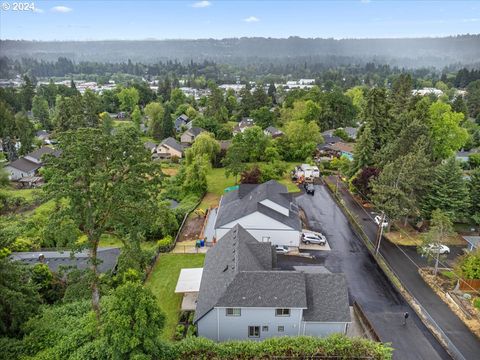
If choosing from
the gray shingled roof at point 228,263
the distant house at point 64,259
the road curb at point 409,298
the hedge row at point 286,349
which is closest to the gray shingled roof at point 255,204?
the gray shingled roof at point 228,263

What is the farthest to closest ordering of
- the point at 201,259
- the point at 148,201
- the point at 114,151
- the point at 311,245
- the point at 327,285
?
the point at 311,245
the point at 201,259
the point at 327,285
the point at 148,201
the point at 114,151

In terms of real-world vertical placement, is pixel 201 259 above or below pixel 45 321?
below

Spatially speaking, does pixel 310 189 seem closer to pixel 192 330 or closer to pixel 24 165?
pixel 192 330

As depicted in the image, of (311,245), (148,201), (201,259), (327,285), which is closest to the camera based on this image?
(148,201)

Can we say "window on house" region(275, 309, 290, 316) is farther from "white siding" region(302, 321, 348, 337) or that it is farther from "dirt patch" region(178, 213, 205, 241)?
"dirt patch" region(178, 213, 205, 241)

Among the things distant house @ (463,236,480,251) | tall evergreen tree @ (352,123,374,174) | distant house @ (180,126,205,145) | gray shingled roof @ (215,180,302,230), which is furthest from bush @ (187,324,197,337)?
distant house @ (180,126,205,145)

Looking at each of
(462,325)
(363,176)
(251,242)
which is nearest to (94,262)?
(251,242)

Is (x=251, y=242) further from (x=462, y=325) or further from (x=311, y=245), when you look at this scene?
(x=462, y=325)
